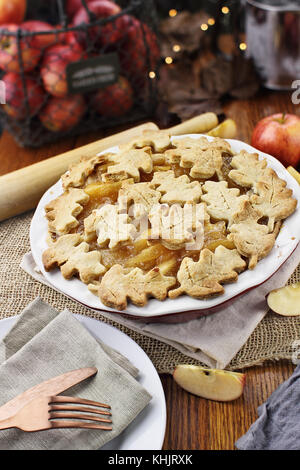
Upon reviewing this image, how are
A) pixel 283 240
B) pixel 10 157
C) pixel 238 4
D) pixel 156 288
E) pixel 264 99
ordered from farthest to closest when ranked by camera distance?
pixel 238 4
pixel 264 99
pixel 10 157
pixel 283 240
pixel 156 288

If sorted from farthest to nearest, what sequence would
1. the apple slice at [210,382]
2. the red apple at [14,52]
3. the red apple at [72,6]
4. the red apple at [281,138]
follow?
the red apple at [72,6]
the red apple at [14,52]
the red apple at [281,138]
the apple slice at [210,382]

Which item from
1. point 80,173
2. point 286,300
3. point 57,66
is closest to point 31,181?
point 80,173

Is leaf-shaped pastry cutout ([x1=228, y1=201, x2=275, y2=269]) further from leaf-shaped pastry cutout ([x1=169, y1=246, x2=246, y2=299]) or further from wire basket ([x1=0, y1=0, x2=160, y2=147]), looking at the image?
wire basket ([x1=0, y1=0, x2=160, y2=147])

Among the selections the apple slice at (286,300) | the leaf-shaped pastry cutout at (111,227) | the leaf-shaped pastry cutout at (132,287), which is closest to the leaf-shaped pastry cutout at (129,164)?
the leaf-shaped pastry cutout at (111,227)

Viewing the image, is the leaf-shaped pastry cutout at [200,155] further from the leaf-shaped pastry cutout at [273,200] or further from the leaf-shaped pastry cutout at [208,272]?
the leaf-shaped pastry cutout at [208,272]
